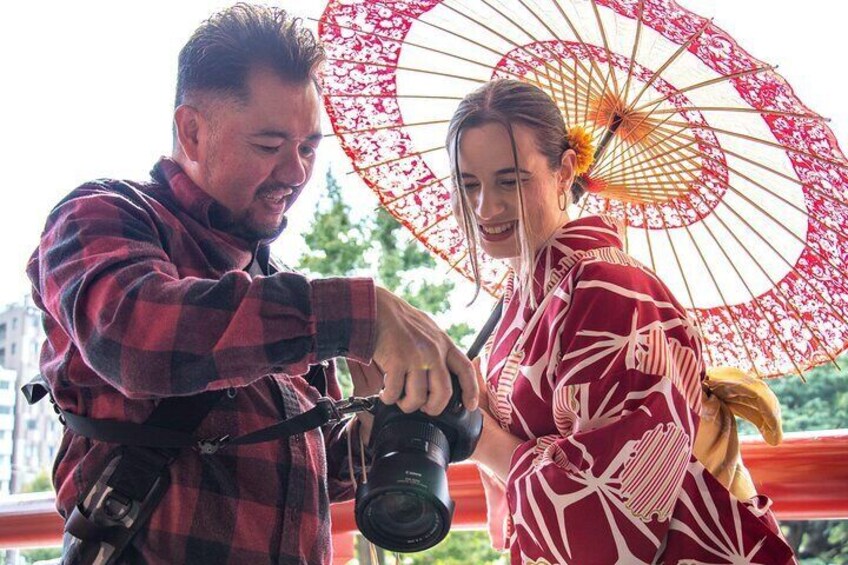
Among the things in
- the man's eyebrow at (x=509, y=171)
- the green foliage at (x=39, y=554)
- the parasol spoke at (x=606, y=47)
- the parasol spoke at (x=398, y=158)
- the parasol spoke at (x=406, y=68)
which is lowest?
the green foliage at (x=39, y=554)

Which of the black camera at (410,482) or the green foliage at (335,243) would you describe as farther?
the green foliage at (335,243)

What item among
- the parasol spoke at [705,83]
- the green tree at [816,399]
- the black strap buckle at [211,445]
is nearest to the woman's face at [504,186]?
Answer: the parasol spoke at [705,83]

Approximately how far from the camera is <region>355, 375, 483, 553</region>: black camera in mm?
868

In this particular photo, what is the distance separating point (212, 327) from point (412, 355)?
0.58ft

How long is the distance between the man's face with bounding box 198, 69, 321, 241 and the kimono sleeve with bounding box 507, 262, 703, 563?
42cm

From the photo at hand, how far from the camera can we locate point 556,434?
48.9 inches

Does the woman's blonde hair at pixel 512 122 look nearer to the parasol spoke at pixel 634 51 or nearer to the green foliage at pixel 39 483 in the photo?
the parasol spoke at pixel 634 51

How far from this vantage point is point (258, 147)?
3.68 feet

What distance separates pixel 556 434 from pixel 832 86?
239cm

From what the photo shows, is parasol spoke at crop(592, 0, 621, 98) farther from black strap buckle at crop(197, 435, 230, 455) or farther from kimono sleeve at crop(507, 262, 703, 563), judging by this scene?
black strap buckle at crop(197, 435, 230, 455)

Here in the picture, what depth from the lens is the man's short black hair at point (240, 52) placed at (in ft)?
3.62

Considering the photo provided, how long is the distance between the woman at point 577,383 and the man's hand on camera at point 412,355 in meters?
0.36

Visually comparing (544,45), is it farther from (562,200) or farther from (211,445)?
(211,445)

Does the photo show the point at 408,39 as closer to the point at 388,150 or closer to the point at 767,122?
the point at 388,150
